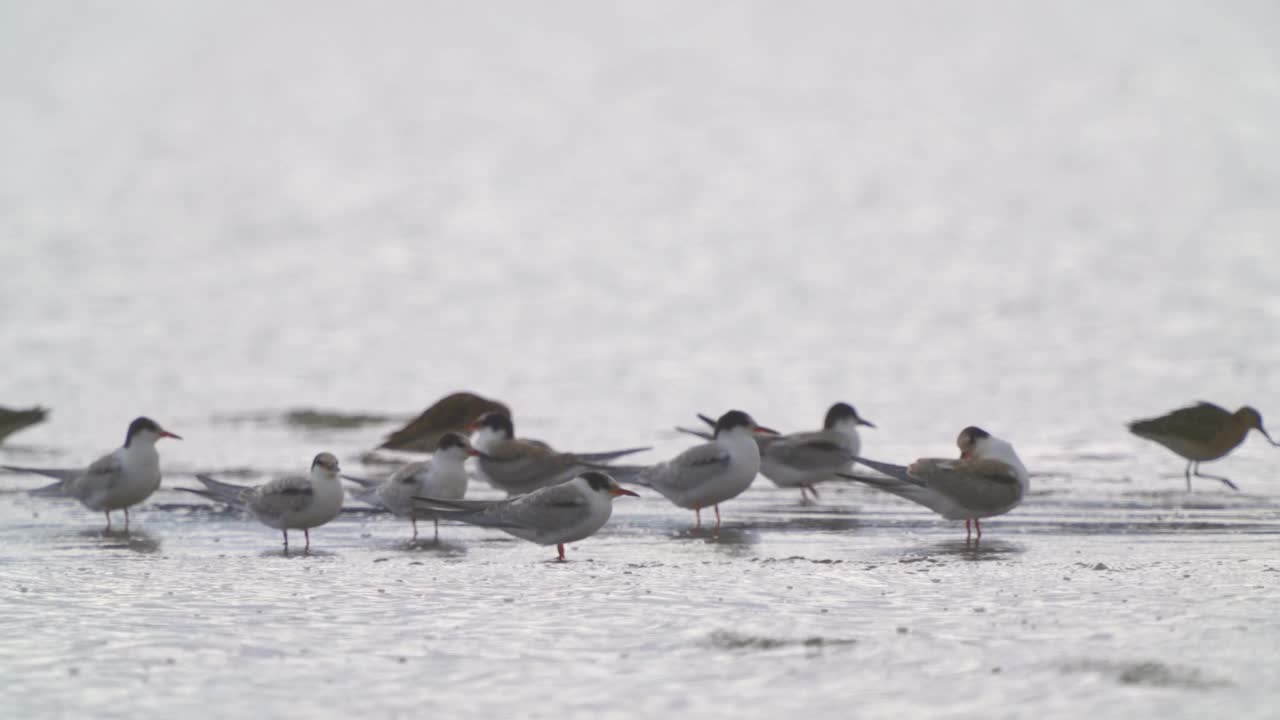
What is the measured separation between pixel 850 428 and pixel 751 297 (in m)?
15.6

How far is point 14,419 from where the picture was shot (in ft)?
44.5

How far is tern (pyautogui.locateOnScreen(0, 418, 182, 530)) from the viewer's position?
10.1m

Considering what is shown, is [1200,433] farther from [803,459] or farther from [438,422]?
[438,422]

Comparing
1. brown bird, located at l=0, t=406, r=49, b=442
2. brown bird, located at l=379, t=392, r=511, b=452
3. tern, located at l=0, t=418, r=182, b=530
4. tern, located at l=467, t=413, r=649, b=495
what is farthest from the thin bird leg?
brown bird, located at l=0, t=406, r=49, b=442

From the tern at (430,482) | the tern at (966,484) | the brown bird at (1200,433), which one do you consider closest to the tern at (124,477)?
the tern at (430,482)

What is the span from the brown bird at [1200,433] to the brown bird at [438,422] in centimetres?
565

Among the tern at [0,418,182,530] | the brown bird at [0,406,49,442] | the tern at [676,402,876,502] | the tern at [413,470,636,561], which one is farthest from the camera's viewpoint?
the brown bird at [0,406,49,442]

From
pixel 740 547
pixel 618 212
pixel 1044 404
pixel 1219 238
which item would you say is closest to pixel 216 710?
pixel 740 547

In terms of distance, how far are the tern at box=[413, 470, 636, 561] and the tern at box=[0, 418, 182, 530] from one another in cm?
232

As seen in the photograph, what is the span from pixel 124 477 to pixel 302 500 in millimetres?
1598

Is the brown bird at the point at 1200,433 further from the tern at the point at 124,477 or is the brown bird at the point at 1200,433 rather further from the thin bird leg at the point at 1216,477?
the tern at the point at 124,477

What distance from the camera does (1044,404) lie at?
17.2 metres

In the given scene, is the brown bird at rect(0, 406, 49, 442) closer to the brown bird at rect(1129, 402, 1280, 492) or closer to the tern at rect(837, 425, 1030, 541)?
the tern at rect(837, 425, 1030, 541)

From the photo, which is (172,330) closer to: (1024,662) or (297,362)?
(297,362)
